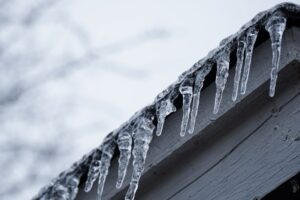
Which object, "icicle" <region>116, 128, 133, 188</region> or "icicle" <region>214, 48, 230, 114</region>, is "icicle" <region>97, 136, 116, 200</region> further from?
"icicle" <region>214, 48, 230, 114</region>

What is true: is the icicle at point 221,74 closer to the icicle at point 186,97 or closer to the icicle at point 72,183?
the icicle at point 186,97

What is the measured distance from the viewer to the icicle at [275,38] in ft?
5.38

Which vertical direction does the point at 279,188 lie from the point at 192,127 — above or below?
below

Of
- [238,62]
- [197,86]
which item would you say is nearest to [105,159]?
[197,86]

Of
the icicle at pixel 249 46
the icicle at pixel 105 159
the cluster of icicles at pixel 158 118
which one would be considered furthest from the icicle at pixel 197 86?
the icicle at pixel 105 159

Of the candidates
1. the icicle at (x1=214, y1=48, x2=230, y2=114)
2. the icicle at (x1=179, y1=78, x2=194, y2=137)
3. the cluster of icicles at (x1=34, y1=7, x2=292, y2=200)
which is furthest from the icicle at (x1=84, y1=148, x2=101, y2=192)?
the icicle at (x1=214, y1=48, x2=230, y2=114)

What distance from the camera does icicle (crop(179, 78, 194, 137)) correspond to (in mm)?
A: 1767

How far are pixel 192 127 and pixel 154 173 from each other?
7.5 inches

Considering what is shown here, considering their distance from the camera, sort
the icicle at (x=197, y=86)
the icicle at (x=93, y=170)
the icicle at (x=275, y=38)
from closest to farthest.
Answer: the icicle at (x=275, y=38), the icicle at (x=197, y=86), the icicle at (x=93, y=170)

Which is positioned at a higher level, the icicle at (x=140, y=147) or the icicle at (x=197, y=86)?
the icicle at (x=197, y=86)

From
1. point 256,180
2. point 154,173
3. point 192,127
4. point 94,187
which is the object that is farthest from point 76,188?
point 256,180

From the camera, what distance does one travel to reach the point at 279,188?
5.36 feet

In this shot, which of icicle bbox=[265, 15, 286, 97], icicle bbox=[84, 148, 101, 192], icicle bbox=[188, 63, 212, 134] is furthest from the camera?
icicle bbox=[84, 148, 101, 192]

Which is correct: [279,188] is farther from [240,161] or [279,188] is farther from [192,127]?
[192,127]
